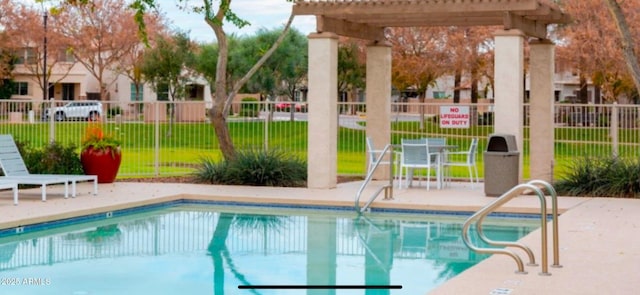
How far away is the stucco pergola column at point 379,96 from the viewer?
21.0 meters

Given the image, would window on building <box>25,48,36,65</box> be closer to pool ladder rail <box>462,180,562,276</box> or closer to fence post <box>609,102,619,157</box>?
fence post <box>609,102,619,157</box>

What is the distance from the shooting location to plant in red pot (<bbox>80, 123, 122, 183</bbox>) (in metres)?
18.9

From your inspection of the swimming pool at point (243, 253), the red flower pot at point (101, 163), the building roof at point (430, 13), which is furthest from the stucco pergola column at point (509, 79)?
the red flower pot at point (101, 163)

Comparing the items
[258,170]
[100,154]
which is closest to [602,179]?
[258,170]

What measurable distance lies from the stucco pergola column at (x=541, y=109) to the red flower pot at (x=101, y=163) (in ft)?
28.2

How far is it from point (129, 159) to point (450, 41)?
18.2 metres

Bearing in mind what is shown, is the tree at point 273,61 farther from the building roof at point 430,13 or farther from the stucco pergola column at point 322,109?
the stucco pergola column at point 322,109

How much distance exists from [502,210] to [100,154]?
26.7 feet

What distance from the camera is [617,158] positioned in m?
17.7

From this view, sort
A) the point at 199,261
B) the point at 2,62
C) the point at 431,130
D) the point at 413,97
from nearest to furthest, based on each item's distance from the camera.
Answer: the point at 199,261, the point at 431,130, the point at 2,62, the point at 413,97

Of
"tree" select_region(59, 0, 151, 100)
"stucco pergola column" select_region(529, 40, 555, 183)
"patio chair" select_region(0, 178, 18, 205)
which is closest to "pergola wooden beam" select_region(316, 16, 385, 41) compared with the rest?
"stucco pergola column" select_region(529, 40, 555, 183)

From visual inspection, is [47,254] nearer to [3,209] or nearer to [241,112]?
[3,209]

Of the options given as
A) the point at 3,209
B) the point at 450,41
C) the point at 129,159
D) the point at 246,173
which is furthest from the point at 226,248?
the point at 450,41

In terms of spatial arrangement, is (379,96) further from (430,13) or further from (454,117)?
(430,13)
